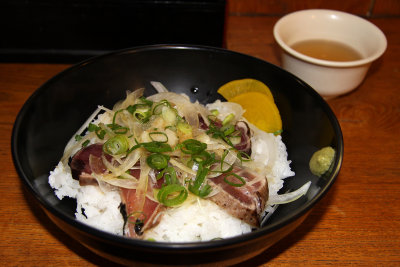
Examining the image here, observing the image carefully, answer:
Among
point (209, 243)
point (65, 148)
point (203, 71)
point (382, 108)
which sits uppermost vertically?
point (209, 243)

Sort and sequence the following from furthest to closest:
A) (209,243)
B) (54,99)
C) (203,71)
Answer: (203,71) → (54,99) → (209,243)

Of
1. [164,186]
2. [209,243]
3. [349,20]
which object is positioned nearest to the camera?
[209,243]

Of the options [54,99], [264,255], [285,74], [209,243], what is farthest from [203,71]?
[209,243]

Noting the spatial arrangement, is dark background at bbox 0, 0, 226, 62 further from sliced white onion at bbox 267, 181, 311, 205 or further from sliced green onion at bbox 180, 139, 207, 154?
sliced white onion at bbox 267, 181, 311, 205

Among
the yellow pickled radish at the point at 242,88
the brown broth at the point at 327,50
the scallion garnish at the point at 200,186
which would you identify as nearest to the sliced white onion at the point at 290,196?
the scallion garnish at the point at 200,186

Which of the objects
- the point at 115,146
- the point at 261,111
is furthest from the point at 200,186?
the point at 261,111

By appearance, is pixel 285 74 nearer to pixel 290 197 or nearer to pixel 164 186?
pixel 290 197
